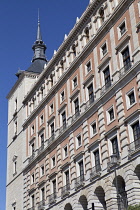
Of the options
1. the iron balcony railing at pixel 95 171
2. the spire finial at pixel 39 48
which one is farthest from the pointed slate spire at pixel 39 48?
the iron balcony railing at pixel 95 171

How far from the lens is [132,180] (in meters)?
30.9

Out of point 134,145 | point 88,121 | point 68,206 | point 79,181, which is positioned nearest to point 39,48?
point 88,121

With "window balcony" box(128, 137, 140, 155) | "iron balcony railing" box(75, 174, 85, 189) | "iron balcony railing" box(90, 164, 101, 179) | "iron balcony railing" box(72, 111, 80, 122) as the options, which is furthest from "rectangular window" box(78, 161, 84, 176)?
"window balcony" box(128, 137, 140, 155)

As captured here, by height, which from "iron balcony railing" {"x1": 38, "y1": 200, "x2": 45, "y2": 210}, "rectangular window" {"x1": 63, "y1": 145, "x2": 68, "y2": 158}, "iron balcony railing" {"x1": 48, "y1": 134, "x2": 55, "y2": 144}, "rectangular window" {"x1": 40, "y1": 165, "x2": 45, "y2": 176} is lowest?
"iron balcony railing" {"x1": 38, "y1": 200, "x2": 45, "y2": 210}

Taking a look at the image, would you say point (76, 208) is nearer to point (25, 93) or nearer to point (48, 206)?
point (48, 206)

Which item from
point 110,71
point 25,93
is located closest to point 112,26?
point 110,71

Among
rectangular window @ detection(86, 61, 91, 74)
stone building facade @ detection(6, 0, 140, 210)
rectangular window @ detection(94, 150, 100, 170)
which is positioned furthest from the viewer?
rectangular window @ detection(86, 61, 91, 74)

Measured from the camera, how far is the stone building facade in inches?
1293

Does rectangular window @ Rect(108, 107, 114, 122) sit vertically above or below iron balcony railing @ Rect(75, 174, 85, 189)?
above

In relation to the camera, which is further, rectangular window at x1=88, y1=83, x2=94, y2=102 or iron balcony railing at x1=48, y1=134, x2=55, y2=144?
iron balcony railing at x1=48, y1=134, x2=55, y2=144

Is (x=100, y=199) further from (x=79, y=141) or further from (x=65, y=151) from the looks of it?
(x=65, y=151)

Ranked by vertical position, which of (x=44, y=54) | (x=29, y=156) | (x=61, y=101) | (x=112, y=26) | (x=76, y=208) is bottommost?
(x=76, y=208)

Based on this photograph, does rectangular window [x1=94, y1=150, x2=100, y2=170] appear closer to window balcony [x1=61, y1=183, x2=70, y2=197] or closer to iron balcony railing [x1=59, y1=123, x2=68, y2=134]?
window balcony [x1=61, y1=183, x2=70, y2=197]

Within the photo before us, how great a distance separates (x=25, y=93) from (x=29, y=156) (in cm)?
1030
